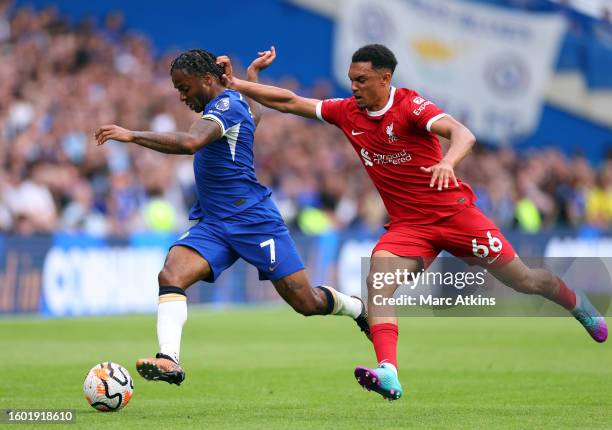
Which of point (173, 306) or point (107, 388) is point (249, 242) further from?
point (107, 388)

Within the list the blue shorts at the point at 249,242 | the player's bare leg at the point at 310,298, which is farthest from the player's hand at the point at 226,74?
the player's bare leg at the point at 310,298

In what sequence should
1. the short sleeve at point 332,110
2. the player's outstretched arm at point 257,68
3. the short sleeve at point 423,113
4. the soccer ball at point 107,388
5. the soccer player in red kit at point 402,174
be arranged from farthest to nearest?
the player's outstretched arm at point 257,68 < the short sleeve at point 332,110 < the soccer player in red kit at point 402,174 < the short sleeve at point 423,113 < the soccer ball at point 107,388

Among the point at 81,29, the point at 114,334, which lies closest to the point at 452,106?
the point at 81,29

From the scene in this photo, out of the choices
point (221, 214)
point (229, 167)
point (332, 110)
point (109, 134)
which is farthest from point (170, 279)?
point (332, 110)

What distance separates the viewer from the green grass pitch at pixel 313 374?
9.09 meters

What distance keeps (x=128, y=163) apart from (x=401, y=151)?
12213 millimetres

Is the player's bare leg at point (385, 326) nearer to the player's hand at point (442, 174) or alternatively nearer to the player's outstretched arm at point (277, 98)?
the player's hand at point (442, 174)

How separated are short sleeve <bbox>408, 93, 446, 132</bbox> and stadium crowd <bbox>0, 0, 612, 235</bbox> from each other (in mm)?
11059

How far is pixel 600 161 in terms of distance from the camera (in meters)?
30.3

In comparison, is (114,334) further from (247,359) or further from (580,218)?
(580,218)

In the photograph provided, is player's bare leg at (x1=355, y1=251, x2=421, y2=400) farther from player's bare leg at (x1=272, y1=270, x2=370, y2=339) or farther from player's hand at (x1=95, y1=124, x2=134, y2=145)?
player's hand at (x1=95, y1=124, x2=134, y2=145)

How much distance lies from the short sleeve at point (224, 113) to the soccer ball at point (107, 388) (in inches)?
77.8

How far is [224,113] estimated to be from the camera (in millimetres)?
9930

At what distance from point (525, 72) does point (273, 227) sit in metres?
18.7
